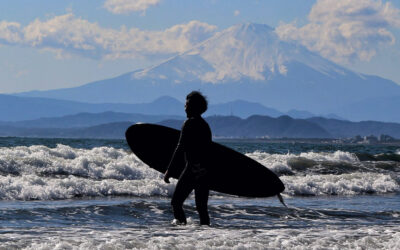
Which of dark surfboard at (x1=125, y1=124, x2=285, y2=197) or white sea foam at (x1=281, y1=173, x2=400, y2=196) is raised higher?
dark surfboard at (x1=125, y1=124, x2=285, y2=197)

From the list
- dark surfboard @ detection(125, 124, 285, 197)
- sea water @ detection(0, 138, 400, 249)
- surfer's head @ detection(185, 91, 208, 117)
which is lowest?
sea water @ detection(0, 138, 400, 249)

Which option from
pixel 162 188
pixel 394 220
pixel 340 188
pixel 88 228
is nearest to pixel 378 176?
pixel 340 188

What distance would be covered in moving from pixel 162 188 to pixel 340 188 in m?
6.77

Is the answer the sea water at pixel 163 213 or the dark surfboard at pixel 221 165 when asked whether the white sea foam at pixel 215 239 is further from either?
the dark surfboard at pixel 221 165

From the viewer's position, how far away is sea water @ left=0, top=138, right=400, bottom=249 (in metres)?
9.64

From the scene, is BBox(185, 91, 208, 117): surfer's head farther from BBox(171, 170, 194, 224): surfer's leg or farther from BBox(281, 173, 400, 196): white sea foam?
BBox(281, 173, 400, 196): white sea foam

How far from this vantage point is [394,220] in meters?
13.8

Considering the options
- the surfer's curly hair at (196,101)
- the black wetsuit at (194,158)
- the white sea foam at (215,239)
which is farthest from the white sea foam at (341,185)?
the surfer's curly hair at (196,101)

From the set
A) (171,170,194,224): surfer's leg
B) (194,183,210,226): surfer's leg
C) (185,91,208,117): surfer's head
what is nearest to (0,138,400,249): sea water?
(194,183,210,226): surfer's leg

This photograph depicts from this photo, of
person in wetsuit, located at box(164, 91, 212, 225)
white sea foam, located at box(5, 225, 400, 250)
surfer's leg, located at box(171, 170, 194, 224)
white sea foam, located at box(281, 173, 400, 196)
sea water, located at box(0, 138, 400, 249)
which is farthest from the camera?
white sea foam, located at box(281, 173, 400, 196)

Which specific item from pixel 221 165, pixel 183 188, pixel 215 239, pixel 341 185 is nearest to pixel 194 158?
pixel 183 188

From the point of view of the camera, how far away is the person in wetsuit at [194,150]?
10188 millimetres

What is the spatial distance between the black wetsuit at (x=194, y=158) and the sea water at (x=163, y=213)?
617 mm

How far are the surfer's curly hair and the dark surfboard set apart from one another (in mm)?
1206
